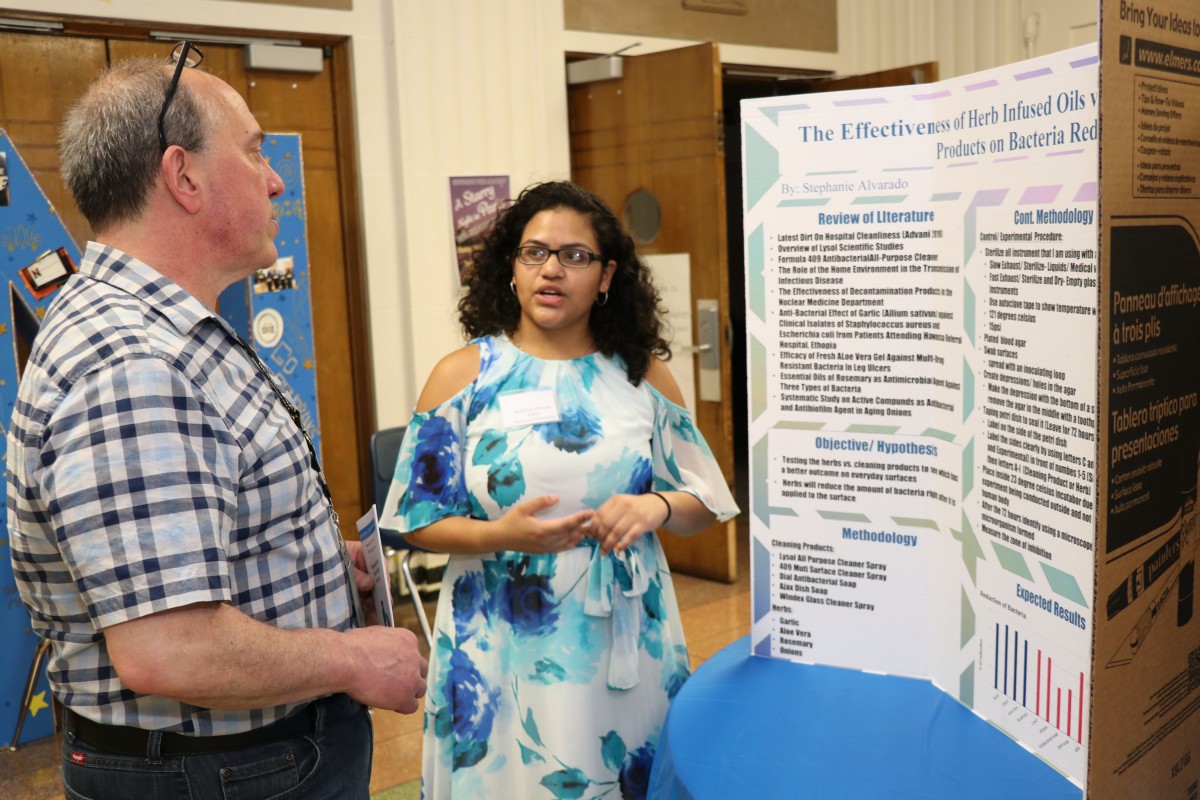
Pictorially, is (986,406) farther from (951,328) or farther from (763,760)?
(763,760)

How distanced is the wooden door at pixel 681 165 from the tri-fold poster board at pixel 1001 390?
3208 millimetres

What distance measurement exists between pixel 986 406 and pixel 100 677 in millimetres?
1138

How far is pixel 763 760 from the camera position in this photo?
4.21 feet

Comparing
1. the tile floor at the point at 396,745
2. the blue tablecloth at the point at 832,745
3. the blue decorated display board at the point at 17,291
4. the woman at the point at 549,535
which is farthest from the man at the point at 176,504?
the blue decorated display board at the point at 17,291

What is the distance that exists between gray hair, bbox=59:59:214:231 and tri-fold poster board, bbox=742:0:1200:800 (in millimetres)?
771

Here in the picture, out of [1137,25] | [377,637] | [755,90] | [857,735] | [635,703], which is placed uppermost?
[755,90]

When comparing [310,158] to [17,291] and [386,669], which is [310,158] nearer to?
[17,291]

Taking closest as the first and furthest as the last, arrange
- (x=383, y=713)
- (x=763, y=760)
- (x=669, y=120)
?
(x=763, y=760), (x=383, y=713), (x=669, y=120)

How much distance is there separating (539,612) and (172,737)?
0.81 metres

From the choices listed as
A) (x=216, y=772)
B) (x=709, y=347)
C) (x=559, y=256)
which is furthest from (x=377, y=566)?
(x=709, y=347)

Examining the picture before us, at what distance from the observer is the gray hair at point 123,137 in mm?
1232

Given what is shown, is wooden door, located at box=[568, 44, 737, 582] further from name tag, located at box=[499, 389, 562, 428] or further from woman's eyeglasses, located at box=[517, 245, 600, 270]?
name tag, located at box=[499, 389, 562, 428]

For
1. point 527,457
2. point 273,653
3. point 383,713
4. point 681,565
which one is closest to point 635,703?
point 527,457

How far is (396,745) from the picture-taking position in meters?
3.30
